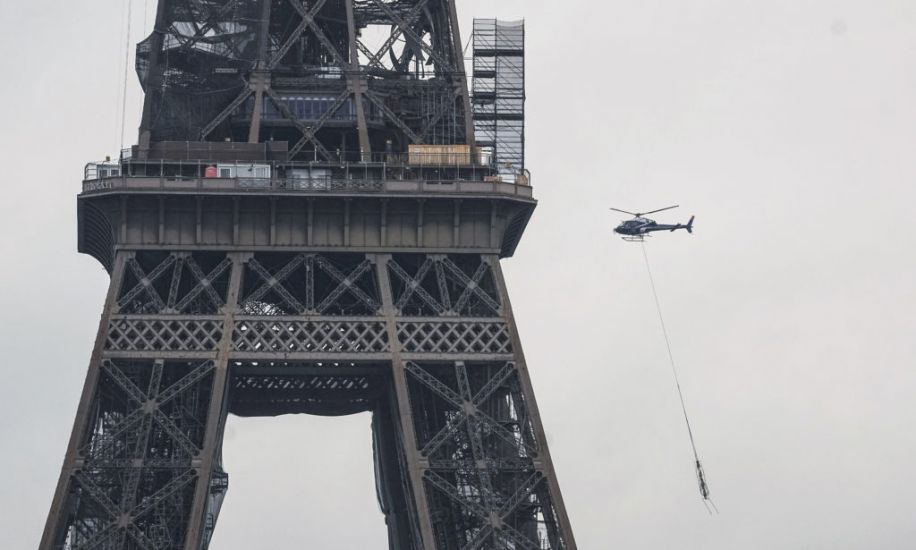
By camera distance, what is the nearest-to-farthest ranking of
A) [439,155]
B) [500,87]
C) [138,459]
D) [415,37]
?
[138,459]
[439,155]
[415,37]
[500,87]

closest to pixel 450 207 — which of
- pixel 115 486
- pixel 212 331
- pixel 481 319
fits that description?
pixel 481 319

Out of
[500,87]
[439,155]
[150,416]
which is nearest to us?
[150,416]

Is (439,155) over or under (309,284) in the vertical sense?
over

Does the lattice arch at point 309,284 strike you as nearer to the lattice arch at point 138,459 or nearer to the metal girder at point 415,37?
the lattice arch at point 138,459

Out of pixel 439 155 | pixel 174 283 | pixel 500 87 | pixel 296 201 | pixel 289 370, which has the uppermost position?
pixel 500 87

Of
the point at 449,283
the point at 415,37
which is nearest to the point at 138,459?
the point at 449,283

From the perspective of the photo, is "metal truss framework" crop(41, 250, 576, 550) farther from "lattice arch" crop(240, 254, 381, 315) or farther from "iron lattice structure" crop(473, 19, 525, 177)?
"iron lattice structure" crop(473, 19, 525, 177)

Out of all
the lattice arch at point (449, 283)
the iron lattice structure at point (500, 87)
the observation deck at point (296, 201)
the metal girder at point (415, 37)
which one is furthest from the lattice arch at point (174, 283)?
the iron lattice structure at point (500, 87)

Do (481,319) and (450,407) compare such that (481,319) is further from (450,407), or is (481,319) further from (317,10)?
(317,10)

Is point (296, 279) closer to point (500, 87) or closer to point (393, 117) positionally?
point (393, 117)
